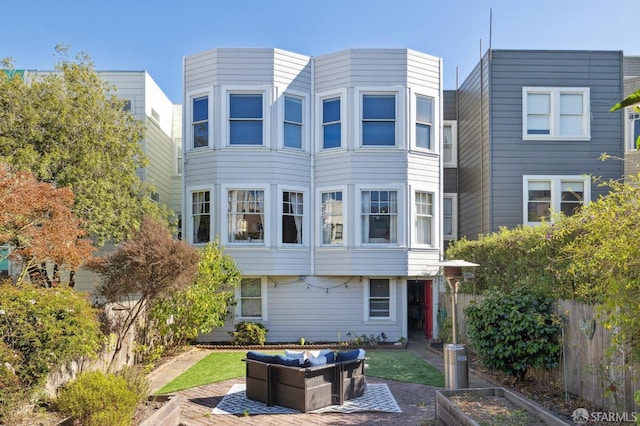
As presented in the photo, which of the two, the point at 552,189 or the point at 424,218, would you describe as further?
the point at 552,189

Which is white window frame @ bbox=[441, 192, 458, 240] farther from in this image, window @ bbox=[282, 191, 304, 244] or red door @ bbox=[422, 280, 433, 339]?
window @ bbox=[282, 191, 304, 244]

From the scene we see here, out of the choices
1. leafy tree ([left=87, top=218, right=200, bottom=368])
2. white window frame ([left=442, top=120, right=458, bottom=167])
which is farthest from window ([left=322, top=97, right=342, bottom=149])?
leafy tree ([left=87, top=218, right=200, bottom=368])

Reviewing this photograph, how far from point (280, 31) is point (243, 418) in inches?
442

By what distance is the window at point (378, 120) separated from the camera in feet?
51.1

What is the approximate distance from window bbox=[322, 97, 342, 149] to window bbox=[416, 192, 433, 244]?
3.03 m

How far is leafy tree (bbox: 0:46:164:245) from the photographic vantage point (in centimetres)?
1138

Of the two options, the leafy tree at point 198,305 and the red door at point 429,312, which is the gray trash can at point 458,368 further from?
the red door at point 429,312

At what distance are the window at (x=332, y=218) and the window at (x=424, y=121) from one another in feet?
9.94

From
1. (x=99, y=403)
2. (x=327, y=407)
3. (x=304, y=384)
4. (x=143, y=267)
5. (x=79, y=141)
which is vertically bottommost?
(x=327, y=407)

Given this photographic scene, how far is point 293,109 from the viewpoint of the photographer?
1591 cm

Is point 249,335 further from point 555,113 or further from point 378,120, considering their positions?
point 555,113

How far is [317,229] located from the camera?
15.8 m

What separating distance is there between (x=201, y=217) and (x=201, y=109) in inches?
132

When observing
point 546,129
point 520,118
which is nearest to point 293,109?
point 520,118
